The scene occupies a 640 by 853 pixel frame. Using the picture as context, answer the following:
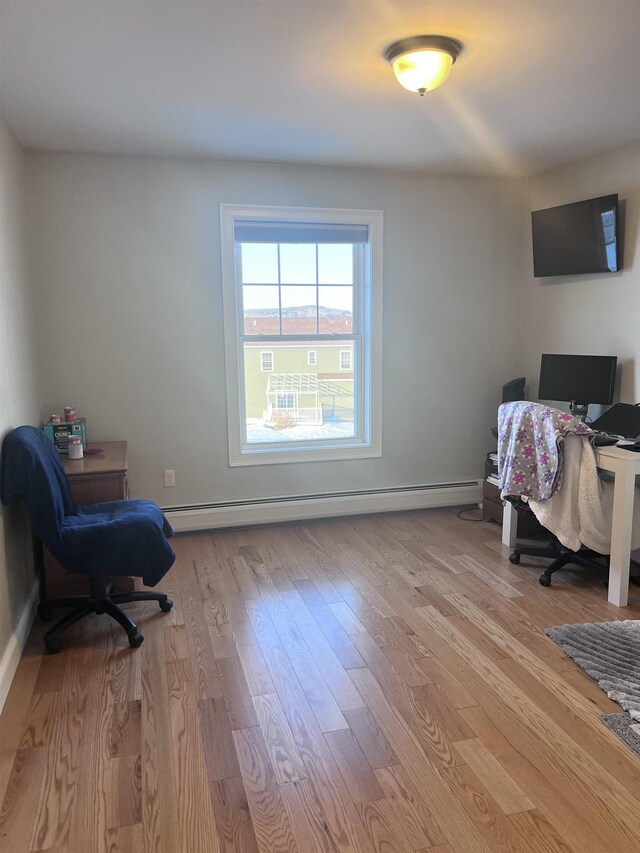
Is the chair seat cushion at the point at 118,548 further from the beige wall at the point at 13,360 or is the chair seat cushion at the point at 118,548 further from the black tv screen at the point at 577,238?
the black tv screen at the point at 577,238

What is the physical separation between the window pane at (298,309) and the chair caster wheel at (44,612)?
7.43 ft

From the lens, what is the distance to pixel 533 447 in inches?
127

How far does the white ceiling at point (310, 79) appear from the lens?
6.83ft

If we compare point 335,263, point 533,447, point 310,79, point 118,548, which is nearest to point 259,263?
point 335,263

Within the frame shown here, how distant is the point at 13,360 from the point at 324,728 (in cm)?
217

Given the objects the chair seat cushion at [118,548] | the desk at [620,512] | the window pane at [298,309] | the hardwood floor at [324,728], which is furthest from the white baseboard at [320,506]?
the desk at [620,512]

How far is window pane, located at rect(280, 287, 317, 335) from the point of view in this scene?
4.25 meters

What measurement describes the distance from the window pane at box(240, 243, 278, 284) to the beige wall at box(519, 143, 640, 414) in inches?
73.6

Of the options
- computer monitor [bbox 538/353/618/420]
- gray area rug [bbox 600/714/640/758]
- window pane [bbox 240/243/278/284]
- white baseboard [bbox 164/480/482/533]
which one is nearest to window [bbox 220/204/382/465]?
window pane [bbox 240/243/278/284]

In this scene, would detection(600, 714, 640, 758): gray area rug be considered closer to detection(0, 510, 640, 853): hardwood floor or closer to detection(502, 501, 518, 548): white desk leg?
detection(0, 510, 640, 853): hardwood floor

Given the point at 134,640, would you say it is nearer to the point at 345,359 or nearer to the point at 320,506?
the point at 320,506

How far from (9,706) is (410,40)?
2861 mm

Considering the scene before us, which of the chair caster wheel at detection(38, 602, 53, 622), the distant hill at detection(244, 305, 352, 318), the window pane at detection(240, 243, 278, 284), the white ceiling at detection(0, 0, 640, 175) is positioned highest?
the white ceiling at detection(0, 0, 640, 175)

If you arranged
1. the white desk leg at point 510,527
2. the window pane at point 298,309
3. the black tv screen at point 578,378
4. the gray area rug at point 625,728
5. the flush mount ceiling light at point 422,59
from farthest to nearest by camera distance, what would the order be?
the window pane at point 298,309
the white desk leg at point 510,527
the black tv screen at point 578,378
the flush mount ceiling light at point 422,59
the gray area rug at point 625,728
